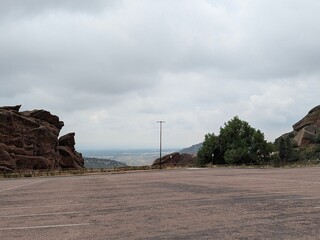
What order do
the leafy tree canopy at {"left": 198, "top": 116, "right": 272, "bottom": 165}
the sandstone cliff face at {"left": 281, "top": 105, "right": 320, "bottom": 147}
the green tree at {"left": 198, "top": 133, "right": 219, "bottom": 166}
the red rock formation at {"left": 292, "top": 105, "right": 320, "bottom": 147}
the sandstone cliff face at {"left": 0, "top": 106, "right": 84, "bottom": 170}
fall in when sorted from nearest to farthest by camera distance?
the sandstone cliff face at {"left": 0, "top": 106, "right": 84, "bottom": 170}, the leafy tree canopy at {"left": 198, "top": 116, "right": 272, "bottom": 165}, the green tree at {"left": 198, "top": 133, "right": 219, "bottom": 166}, the sandstone cliff face at {"left": 281, "top": 105, "right": 320, "bottom": 147}, the red rock formation at {"left": 292, "top": 105, "right": 320, "bottom": 147}

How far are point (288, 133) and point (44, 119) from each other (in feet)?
216

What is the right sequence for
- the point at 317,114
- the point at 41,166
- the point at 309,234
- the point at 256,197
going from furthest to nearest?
1. the point at 317,114
2. the point at 41,166
3. the point at 256,197
4. the point at 309,234

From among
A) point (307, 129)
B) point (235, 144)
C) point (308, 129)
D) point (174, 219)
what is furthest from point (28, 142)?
point (308, 129)

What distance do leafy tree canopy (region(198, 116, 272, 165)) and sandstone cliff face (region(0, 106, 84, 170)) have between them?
97.3ft

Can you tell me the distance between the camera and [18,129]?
6800cm

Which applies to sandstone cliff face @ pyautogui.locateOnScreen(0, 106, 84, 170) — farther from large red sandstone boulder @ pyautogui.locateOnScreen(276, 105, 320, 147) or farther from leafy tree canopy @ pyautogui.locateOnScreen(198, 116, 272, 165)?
large red sandstone boulder @ pyautogui.locateOnScreen(276, 105, 320, 147)

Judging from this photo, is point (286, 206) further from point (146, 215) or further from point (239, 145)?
point (239, 145)

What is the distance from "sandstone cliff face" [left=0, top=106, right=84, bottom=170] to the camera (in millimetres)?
64875

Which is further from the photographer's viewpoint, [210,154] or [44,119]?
[210,154]

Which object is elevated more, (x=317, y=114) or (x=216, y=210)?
(x=317, y=114)

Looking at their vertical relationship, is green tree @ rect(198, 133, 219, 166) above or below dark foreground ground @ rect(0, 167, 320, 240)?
above

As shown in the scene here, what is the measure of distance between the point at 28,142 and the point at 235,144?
136ft

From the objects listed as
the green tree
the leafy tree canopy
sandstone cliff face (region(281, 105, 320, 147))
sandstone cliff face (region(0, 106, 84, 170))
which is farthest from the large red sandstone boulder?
sandstone cliff face (region(0, 106, 84, 170))

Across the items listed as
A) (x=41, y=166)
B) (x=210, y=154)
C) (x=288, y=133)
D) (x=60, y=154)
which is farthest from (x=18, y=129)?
(x=288, y=133)
